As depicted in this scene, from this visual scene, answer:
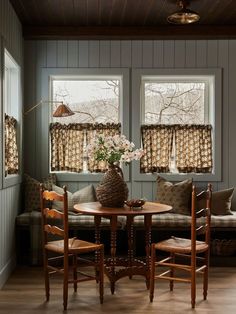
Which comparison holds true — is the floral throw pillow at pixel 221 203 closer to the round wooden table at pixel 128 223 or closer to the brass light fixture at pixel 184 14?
the round wooden table at pixel 128 223

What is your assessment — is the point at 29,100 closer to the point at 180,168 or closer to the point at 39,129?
the point at 39,129

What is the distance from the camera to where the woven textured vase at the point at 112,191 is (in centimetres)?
464

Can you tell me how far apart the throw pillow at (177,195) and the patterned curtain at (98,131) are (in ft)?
2.87

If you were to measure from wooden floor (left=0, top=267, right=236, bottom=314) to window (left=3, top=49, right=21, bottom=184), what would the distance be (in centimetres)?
127

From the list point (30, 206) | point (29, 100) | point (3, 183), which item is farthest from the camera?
point (29, 100)

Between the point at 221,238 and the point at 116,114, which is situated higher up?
the point at 116,114

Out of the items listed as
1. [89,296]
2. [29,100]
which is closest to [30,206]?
[29,100]

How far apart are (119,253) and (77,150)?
56.9 inches

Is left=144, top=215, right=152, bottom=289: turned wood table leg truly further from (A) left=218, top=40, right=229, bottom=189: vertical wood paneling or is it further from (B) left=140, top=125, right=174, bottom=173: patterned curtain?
(A) left=218, top=40, right=229, bottom=189: vertical wood paneling

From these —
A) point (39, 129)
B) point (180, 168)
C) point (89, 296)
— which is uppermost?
point (39, 129)

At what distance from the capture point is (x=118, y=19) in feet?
19.6

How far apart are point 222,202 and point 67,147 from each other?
83.3 inches

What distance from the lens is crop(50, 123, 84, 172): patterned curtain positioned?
254 inches

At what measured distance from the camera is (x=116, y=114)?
21.6 ft
